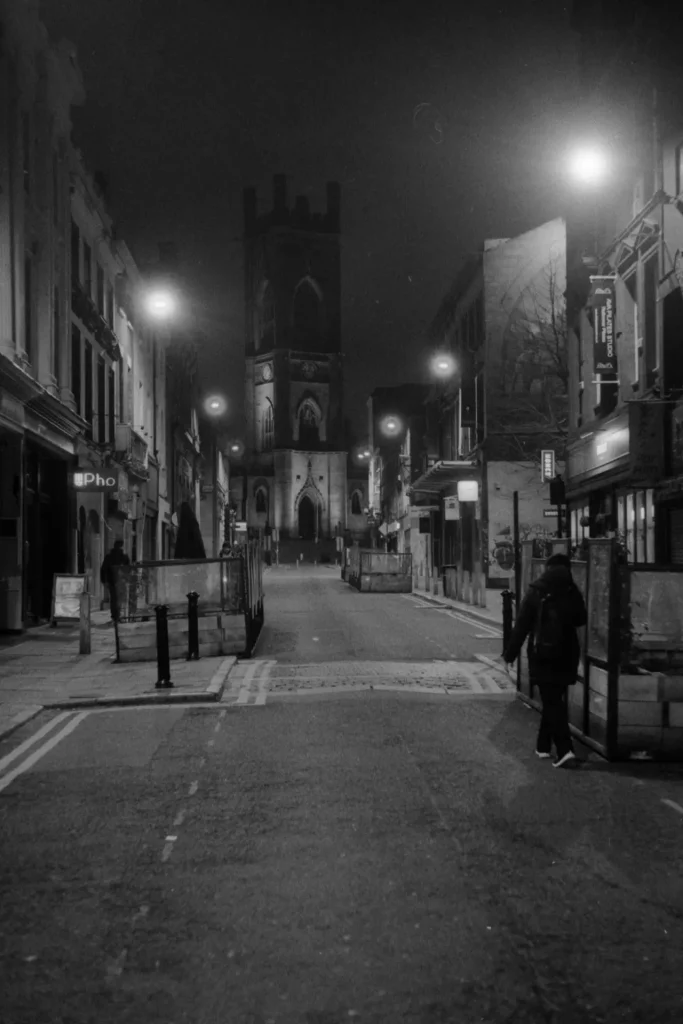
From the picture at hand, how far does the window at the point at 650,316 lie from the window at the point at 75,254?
1465 centimetres

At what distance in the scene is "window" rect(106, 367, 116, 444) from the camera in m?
32.9

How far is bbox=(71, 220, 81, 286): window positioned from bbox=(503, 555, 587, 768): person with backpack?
71.1ft

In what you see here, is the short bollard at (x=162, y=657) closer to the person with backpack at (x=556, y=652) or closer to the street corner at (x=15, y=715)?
the street corner at (x=15, y=715)

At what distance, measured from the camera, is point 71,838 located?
6.75 metres

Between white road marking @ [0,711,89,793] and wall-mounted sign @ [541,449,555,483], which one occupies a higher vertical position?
wall-mounted sign @ [541,449,555,483]

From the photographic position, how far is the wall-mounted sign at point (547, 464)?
32.7m

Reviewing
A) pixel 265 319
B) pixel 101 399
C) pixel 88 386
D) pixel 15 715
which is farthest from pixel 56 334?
pixel 265 319

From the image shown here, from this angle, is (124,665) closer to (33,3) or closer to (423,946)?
(423,946)

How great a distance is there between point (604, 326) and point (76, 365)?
1389cm

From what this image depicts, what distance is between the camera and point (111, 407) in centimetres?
3359

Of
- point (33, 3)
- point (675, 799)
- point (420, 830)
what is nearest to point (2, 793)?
point (420, 830)

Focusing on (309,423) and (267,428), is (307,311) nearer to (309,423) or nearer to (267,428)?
(309,423)

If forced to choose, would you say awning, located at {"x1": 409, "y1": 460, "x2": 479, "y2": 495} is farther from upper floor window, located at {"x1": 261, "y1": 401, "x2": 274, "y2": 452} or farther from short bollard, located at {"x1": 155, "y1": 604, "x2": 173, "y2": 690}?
upper floor window, located at {"x1": 261, "y1": 401, "x2": 274, "y2": 452}

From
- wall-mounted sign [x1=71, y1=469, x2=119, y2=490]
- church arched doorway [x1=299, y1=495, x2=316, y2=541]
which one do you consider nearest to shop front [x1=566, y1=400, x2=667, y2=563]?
wall-mounted sign [x1=71, y1=469, x2=119, y2=490]
